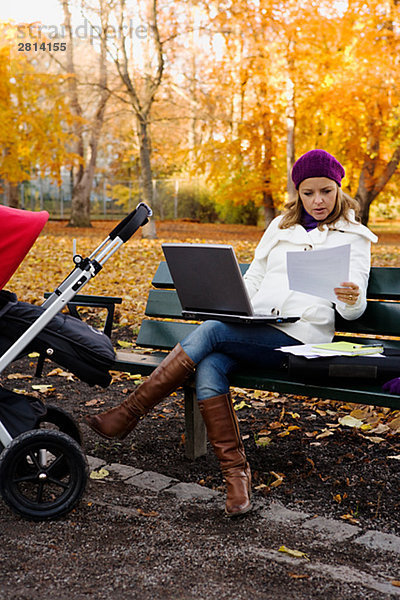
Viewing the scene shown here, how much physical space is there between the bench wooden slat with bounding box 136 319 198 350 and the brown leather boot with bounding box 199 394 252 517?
1032mm

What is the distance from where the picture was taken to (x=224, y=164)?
19891mm

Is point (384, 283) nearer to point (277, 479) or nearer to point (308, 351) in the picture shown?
point (308, 351)

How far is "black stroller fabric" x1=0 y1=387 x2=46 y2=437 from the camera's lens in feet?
10.7

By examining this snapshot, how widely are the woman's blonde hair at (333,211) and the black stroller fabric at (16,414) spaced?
1643 millimetres

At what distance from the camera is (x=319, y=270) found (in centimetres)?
330

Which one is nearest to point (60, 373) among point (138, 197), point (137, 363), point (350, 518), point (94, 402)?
point (94, 402)

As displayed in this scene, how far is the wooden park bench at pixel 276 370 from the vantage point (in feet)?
10.6

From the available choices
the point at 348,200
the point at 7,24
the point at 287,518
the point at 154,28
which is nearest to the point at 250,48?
the point at 154,28

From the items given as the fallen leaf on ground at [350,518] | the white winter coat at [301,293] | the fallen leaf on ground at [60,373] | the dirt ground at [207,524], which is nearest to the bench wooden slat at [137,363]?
the dirt ground at [207,524]

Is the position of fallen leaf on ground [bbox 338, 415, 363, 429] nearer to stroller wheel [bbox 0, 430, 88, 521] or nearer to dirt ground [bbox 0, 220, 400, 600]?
dirt ground [bbox 0, 220, 400, 600]

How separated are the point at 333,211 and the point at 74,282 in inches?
57.4

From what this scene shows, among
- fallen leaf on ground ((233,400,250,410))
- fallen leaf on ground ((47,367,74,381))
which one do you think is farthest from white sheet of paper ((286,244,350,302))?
fallen leaf on ground ((47,367,74,381))

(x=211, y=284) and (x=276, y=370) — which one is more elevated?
(x=211, y=284)

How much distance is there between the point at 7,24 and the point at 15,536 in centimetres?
1484
